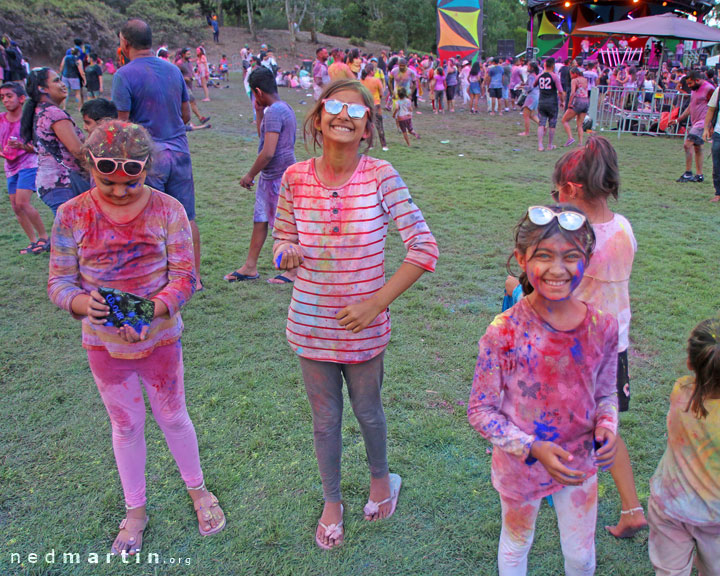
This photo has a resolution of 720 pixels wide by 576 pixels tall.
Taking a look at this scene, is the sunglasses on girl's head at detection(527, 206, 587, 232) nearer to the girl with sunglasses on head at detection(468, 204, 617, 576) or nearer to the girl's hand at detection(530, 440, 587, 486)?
the girl with sunglasses on head at detection(468, 204, 617, 576)

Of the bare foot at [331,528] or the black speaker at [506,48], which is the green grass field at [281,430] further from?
the black speaker at [506,48]

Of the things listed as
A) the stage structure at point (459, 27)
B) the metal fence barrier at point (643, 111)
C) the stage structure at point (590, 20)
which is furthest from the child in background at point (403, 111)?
the stage structure at point (590, 20)

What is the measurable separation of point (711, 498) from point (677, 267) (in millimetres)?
4846

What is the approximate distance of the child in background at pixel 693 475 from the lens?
1.91 m

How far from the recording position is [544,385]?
186cm

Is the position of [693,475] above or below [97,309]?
below

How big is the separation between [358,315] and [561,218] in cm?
83

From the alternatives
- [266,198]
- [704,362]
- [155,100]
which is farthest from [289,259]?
[266,198]

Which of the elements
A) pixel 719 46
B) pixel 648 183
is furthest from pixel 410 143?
pixel 719 46

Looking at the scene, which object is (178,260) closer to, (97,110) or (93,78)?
(97,110)

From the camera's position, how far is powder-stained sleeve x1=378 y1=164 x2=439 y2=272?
2.22 metres

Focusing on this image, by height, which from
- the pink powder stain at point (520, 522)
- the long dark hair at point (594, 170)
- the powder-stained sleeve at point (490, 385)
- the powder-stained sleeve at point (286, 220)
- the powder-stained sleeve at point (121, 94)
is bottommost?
the pink powder stain at point (520, 522)

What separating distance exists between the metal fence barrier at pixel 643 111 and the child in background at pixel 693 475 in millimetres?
15181

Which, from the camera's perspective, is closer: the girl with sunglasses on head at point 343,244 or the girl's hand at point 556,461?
the girl's hand at point 556,461
